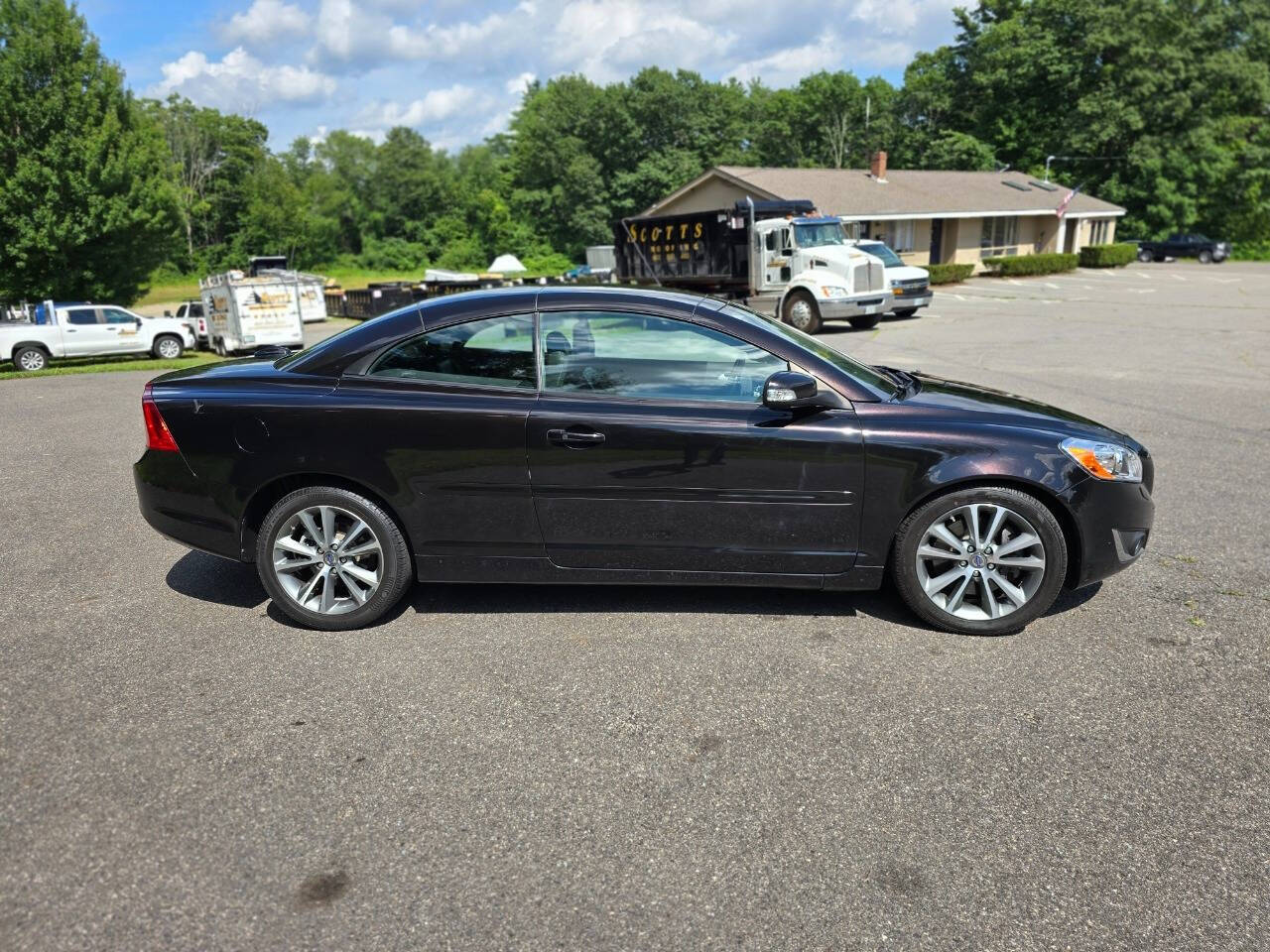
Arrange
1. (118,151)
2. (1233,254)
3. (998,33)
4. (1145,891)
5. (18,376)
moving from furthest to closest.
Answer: (998,33), (1233,254), (118,151), (18,376), (1145,891)

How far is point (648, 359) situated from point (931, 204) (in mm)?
40997

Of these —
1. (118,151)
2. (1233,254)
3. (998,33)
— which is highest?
(998,33)

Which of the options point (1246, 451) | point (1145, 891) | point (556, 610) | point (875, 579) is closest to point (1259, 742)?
point (1145, 891)

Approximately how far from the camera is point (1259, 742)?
3238 millimetres

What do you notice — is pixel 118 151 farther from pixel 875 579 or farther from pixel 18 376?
pixel 875 579

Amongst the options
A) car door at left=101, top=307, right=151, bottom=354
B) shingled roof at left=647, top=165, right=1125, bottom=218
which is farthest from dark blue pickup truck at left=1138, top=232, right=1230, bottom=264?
car door at left=101, top=307, right=151, bottom=354

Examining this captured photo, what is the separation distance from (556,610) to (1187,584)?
Answer: 3.27m

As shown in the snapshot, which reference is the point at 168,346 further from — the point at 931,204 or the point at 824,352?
the point at 931,204

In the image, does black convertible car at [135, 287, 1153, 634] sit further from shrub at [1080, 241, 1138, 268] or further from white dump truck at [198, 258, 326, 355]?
shrub at [1080, 241, 1138, 268]

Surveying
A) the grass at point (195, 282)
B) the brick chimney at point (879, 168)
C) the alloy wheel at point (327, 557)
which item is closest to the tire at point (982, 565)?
the alloy wheel at point (327, 557)

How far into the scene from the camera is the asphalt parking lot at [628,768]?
245 cm

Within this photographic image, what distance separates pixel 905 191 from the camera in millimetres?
42500

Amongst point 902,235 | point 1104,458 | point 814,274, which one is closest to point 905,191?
point 902,235

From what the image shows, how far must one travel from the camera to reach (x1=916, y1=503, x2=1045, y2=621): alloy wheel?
4078 mm
